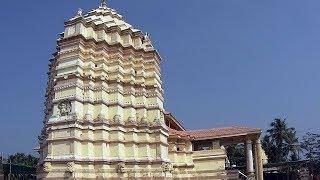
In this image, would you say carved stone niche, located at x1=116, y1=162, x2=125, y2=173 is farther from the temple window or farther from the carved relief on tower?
the temple window

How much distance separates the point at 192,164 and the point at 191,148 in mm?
1415

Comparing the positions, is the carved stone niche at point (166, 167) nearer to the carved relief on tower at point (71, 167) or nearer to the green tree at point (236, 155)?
the carved relief on tower at point (71, 167)

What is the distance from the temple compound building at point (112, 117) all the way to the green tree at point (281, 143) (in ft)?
83.8

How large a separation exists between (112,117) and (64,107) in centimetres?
318

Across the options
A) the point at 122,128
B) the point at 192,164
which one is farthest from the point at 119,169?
the point at 192,164

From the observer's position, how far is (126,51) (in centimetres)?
2791

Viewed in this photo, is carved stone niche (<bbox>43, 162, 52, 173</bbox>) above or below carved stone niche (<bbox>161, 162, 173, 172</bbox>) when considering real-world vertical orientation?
above

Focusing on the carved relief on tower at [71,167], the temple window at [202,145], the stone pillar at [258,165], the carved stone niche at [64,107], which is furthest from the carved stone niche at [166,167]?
the stone pillar at [258,165]

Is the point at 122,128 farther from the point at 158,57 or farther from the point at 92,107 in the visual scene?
the point at 158,57

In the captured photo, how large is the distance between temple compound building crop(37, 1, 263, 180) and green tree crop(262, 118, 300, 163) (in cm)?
2553

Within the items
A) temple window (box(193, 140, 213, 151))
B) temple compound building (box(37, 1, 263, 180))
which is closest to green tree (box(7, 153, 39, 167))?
temple compound building (box(37, 1, 263, 180))

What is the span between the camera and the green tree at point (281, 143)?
54.5 m

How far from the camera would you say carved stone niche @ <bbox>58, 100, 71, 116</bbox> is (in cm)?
2369

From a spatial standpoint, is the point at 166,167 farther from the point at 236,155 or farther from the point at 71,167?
the point at 236,155
